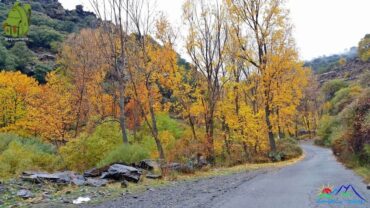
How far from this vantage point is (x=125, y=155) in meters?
16.1

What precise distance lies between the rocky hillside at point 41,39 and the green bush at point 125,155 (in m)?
22.4

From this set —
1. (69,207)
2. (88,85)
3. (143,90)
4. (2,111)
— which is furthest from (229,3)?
(2,111)

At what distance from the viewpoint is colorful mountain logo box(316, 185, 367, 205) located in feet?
Result: 23.4

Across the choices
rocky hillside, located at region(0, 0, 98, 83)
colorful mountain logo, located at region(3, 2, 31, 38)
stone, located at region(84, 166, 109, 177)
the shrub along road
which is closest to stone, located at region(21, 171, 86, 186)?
stone, located at region(84, 166, 109, 177)

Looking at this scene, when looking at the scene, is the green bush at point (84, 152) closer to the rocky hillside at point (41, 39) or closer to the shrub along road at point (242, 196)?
the shrub along road at point (242, 196)

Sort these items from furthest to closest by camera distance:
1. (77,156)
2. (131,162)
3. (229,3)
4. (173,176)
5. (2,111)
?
(2,111)
(229,3)
(77,156)
(131,162)
(173,176)

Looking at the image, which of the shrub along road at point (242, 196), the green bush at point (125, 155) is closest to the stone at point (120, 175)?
the shrub along road at point (242, 196)

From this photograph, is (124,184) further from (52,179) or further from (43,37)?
(43,37)

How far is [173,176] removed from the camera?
45.2ft

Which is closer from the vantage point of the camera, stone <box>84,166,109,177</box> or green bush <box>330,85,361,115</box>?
stone <box>84,166,109,177</box>

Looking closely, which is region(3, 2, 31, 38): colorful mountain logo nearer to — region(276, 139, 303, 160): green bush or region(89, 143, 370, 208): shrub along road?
region(89, 143, 370, 208): shrub along road

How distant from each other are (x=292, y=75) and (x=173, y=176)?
16079 millimetres

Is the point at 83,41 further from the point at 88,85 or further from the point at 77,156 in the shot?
the point at 77,156

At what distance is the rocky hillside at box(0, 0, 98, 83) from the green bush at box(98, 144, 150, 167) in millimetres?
22438
